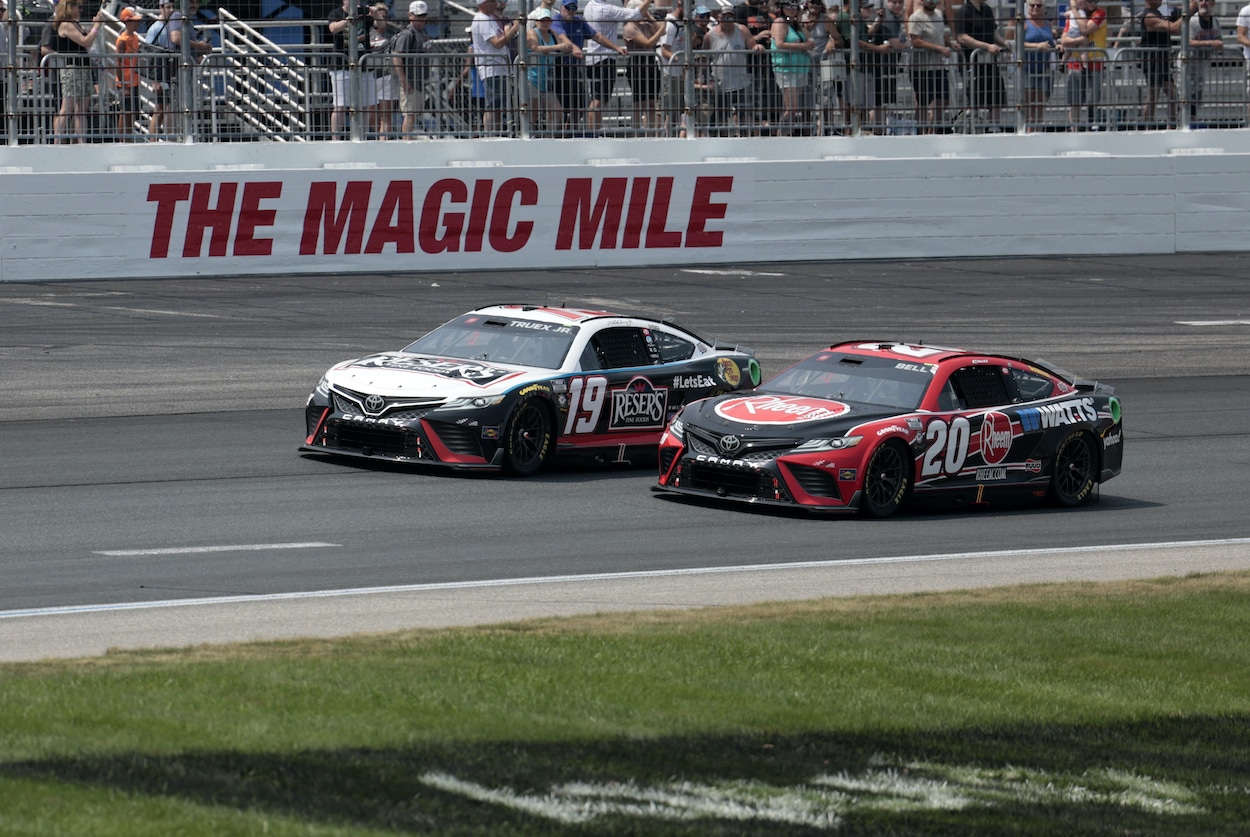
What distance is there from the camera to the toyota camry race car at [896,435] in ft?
47.2

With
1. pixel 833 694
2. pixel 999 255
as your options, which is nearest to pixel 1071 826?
pixel 833 694

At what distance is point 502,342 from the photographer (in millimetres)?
16594

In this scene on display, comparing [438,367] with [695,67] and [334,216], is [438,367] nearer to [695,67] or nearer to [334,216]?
[334,216]

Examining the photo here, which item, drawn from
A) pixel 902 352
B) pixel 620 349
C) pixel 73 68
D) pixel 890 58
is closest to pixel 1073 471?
pixel 902 352

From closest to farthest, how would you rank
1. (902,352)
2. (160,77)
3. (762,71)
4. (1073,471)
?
(902,352), (1073,471), (160,77), (762,71)

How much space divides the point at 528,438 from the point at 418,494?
1.38 metres

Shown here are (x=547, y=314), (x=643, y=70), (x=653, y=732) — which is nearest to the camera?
(x=653, y=732)

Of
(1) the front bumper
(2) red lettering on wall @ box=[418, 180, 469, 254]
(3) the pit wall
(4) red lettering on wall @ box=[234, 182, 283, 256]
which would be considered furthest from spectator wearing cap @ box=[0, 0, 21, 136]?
(1) the front bumper

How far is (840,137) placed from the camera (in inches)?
1147

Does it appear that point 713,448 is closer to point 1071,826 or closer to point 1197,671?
point 1197,671

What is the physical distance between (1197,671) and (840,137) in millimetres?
20479

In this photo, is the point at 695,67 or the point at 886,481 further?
the point at 695,67

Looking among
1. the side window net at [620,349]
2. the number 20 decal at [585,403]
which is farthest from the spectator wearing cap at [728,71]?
the number 20 decal at [585,403]

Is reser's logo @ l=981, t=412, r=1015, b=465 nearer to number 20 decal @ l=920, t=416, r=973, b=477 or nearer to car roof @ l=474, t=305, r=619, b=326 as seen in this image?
number 20 decal @ l=920, t=416, r=973, b=477
